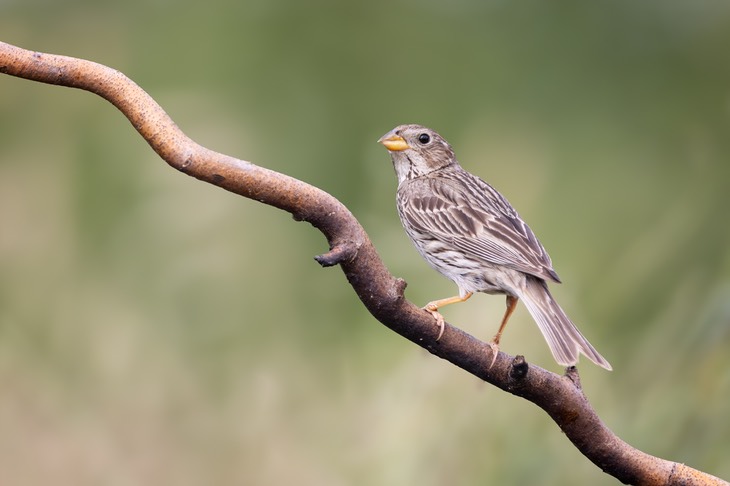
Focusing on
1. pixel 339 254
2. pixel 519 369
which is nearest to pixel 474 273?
pixel 519 369

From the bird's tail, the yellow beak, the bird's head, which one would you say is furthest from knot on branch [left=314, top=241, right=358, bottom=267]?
the bird's head

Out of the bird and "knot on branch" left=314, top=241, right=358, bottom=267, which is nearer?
"knot on branch" left=314, top=241, right=358, bottom=267

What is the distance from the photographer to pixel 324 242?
4977mm

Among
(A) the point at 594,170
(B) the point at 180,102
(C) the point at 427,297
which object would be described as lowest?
(C) the point at 427,297

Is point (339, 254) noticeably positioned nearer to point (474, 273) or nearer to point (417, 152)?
point (474, 273)

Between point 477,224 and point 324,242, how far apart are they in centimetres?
145

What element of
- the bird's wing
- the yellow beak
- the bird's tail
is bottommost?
the bird's tail

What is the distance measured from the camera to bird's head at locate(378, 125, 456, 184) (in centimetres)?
416

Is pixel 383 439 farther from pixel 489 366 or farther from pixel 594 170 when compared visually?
pixel 489 366

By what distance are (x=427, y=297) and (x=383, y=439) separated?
0.64 meters

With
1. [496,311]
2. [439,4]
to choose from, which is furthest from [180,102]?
[496,311]

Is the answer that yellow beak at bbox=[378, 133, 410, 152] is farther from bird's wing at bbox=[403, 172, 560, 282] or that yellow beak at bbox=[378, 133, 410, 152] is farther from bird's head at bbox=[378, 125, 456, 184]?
bird's wing at bbox=[403, 172, 560, 282]

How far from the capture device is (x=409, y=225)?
372 centimetres

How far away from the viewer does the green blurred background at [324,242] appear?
14.2 ft
